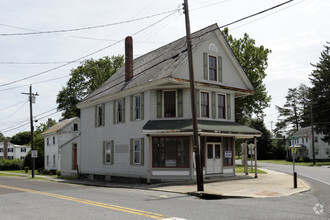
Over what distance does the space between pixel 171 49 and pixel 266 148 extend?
57.5 meters

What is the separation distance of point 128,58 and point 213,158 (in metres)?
10.6

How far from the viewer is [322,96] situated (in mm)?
58094

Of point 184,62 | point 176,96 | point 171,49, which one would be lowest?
point 176,96

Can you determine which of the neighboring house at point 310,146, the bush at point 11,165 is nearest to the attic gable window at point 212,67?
the bush at point 11,165

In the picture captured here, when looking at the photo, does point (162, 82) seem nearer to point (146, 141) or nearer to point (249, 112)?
point (146, 141)

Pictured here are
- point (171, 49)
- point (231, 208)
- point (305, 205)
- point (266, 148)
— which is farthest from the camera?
point (266, 148)

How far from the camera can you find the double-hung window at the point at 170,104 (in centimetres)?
2269

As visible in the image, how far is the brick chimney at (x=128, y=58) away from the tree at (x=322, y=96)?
37.8 meters

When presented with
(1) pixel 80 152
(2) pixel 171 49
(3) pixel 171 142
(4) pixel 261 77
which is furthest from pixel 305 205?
(4) pixel 261 77

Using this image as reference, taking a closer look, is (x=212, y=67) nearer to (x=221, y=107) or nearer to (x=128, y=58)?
(x=221, y=107)

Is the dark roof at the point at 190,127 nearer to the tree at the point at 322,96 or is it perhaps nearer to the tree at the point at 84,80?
the tree at the point at 84,80

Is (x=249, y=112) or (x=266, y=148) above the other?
(x=249, y=112)

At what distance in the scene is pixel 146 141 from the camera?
2261 cm

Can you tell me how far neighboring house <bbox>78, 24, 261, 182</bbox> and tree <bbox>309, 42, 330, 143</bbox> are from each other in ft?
115
